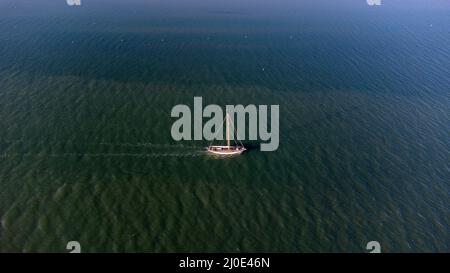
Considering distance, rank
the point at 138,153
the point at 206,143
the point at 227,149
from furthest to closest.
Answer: the point at 206,143 → the point at 227,149 → the point at 138,153
